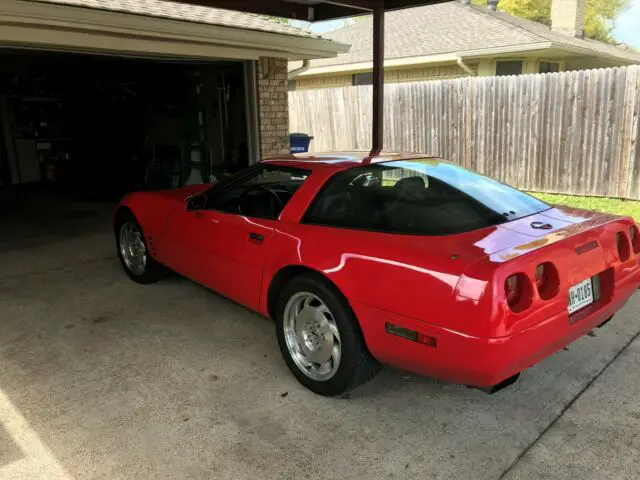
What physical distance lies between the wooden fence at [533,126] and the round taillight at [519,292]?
7.73 meters

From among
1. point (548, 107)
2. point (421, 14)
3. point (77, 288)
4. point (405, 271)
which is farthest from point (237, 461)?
point (421, 14)

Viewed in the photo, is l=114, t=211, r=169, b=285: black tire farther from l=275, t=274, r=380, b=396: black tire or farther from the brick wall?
the brick wall

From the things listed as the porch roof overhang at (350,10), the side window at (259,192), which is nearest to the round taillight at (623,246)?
the side window at (259,192)

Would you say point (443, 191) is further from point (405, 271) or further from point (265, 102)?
point (265, 102)

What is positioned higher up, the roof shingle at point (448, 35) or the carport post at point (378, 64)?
the roof shingle at point (448, 35)

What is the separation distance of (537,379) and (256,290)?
1.92 meters

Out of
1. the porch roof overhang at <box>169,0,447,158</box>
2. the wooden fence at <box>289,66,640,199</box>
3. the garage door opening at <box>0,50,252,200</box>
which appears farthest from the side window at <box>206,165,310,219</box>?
the wooden fence at <box>289,66,640,199</box>

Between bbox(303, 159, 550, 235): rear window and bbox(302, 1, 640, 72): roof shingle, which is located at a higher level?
bbox(302, 1, 640, 72): roof shingle

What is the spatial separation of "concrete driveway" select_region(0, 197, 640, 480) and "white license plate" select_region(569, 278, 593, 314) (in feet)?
2.19

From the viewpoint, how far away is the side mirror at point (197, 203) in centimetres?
410

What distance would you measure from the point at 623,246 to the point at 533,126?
7.54 m

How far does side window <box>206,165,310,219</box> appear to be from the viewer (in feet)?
11.6

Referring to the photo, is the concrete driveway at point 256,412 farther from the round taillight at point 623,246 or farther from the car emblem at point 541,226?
the car emblem at point 541,226

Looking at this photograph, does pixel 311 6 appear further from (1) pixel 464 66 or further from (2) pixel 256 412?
(1) pixel 464 66
